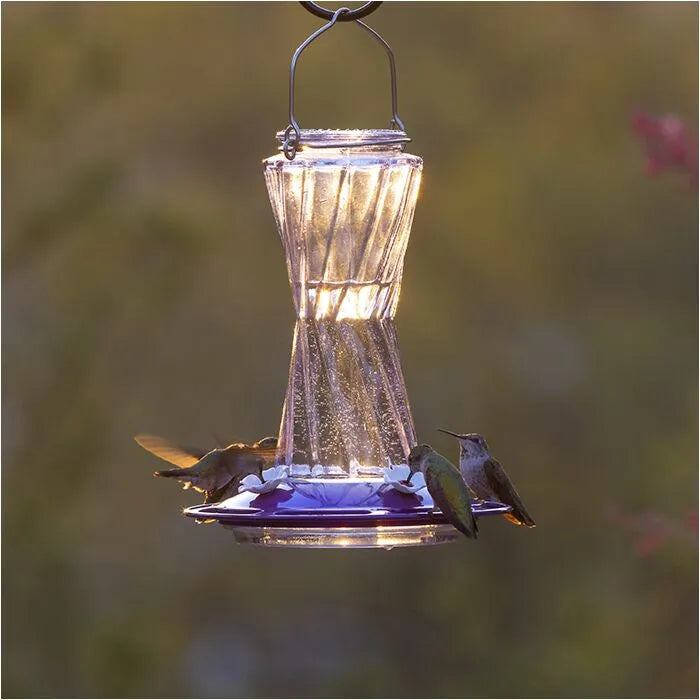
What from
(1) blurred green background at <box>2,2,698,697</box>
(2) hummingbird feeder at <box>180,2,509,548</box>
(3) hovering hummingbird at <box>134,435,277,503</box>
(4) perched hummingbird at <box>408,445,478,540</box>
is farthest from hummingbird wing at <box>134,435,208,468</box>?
(1) blurred green background at <box>2,2,698,697</box>

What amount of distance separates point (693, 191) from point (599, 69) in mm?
9891

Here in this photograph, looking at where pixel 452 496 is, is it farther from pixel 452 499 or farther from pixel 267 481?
pixel 267 481

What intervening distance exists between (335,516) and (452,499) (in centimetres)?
24

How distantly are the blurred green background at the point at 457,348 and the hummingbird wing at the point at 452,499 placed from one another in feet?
28.9

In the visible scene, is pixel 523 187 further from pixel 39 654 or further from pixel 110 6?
pixel 39 654

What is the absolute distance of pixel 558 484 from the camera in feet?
44.9

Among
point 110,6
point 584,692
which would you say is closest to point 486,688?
point 584,692

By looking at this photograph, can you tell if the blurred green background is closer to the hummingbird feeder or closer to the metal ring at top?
the hummingbird feeder

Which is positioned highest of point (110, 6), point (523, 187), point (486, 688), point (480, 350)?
point (110, 6)

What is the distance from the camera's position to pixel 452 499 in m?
2.81

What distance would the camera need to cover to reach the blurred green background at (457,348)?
40.9 feet

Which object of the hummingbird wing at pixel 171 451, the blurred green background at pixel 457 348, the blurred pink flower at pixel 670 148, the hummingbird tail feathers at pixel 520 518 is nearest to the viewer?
the hummingbird tail feathers at pixel 520 518

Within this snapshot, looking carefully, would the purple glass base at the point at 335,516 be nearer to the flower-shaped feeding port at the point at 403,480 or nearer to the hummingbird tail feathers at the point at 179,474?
the flower-shaped feeding port at the point at 403,480

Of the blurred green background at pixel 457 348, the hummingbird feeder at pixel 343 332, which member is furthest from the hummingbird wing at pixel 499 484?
the blurred green background at pixel 457 348
